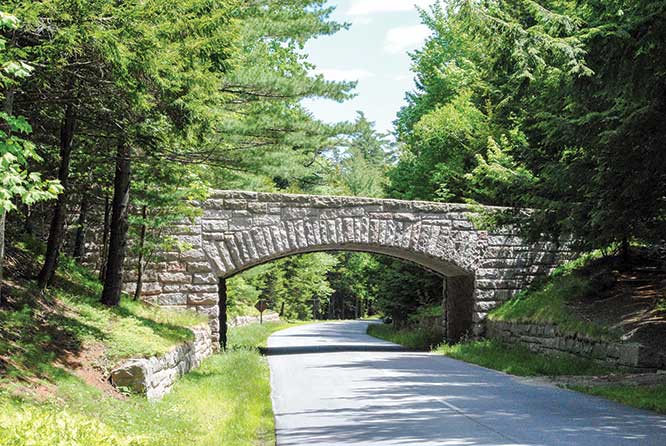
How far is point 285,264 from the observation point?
55625 millimetres

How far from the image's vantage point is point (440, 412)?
30.7 ft

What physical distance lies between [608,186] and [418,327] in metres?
16.7

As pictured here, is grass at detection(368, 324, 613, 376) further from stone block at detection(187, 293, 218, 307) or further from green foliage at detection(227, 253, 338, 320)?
green foliage at detection(227, 253, 338, 320)

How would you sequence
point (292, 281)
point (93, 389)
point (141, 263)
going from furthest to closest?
point (292, 281) < point (141, 263) < point (93, 389)

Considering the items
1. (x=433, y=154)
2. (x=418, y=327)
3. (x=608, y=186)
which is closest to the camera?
(x=608, y=186)

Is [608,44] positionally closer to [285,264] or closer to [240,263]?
[240,263]

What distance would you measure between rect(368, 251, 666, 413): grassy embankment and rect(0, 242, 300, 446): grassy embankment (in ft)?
16.7

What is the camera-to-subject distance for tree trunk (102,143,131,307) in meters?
12.5

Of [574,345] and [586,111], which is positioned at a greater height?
[586,111]

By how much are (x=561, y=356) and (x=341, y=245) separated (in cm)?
574

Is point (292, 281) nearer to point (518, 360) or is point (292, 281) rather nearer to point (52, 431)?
point (518, 360)

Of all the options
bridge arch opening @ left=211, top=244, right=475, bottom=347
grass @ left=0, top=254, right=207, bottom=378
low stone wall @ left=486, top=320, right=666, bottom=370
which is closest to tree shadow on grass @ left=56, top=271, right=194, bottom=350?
grass @ left=0, top=254, right=207, bottom=378

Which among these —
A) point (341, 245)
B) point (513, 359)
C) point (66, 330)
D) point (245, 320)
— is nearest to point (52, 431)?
point (66, 330)

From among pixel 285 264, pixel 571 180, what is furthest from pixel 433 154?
pixel 285 264
